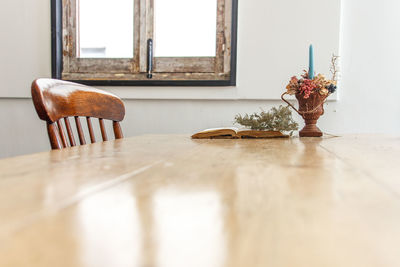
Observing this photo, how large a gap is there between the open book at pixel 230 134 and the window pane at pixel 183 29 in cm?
110

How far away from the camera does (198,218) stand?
209mm

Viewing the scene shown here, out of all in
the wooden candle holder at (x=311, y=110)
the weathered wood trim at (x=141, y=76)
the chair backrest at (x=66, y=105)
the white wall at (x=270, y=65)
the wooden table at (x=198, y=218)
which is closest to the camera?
the wooden table at (x=198, y=218)

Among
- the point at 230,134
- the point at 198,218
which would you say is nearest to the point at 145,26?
the point at 230,134

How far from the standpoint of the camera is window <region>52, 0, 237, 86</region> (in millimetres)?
2055

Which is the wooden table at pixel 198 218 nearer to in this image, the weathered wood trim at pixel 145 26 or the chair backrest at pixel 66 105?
the chair backrest at pixel 66 105

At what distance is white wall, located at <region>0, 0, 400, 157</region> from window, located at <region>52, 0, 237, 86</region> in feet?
0.31

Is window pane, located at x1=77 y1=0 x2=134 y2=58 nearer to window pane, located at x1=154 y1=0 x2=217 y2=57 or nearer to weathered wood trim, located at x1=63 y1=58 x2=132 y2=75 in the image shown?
weathered wood trim, located at x1=63 y1=58 x2=132 y2=75

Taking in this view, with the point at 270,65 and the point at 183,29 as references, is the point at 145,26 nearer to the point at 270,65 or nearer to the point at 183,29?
the point at 183,29

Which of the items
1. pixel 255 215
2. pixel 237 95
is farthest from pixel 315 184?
pixel 237 95

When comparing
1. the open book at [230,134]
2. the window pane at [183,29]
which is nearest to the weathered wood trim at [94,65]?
the window pane at [183,29]

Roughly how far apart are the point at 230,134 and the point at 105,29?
1468 mm

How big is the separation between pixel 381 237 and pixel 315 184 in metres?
0.15

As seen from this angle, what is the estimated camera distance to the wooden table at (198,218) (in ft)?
0.49

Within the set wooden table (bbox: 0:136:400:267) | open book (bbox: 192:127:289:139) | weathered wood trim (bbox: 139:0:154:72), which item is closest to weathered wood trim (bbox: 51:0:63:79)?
weathered wood trim (bbox: 139:0:154:72)
